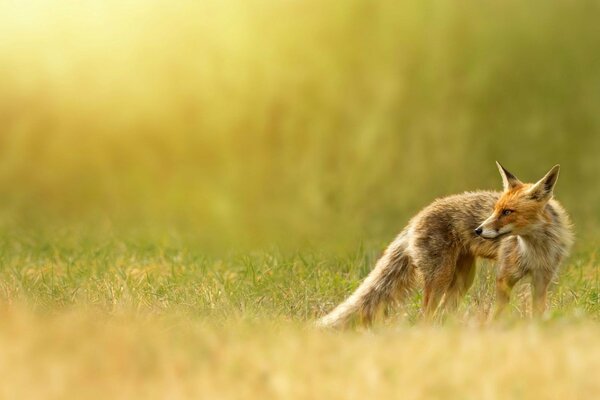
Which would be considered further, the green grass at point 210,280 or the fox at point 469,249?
the fox at point 469,249

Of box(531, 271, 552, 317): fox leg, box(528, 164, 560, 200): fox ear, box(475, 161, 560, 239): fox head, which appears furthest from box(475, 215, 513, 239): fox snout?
box(531, 271, 552, 317): fox leg

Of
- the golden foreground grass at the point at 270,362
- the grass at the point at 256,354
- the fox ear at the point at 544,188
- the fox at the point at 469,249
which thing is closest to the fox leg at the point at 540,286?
the fox at the point at 469,249

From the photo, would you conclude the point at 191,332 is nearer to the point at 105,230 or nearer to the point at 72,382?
the point at 72,382

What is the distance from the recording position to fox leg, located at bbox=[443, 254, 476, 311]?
8.23 meters

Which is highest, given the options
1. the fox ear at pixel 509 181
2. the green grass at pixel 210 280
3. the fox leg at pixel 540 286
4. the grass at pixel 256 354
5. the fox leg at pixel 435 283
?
the fox ear at pixel 509 181

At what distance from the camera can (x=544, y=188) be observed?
7.65 meters

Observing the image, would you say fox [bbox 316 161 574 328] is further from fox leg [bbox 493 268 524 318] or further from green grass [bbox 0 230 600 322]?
green grass [bbox 0 230 600 322]

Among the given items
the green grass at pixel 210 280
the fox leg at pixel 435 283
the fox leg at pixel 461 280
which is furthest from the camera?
the fox leg at pixel 461 280

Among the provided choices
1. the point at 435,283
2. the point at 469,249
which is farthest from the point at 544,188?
the point at 435,283

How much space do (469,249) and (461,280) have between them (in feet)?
1.16

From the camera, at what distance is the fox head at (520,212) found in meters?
7.59

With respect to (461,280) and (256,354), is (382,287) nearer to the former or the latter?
(461,280)

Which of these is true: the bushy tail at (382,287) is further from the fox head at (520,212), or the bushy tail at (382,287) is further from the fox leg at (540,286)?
the fox leg at (540,286)

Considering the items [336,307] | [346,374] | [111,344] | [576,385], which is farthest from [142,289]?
[576,385]
